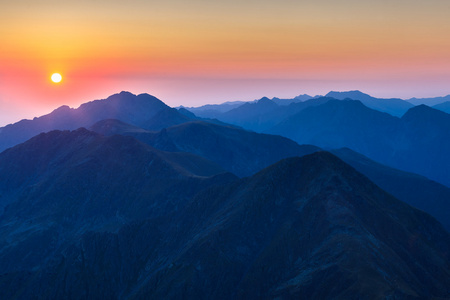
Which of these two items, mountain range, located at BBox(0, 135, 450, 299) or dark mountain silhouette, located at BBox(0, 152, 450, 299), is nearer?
dark mountain silhouette, located at BBox(0, 152, 450, 299)

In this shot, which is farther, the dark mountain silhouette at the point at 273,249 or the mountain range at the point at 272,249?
the mountain range at the point at 272,249

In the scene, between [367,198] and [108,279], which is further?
[108,279]

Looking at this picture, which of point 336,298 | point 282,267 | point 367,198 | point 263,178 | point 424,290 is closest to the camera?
point 336,298

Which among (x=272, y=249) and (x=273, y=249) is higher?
(x=273, y=249)

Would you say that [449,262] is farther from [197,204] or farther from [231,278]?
[197,204]

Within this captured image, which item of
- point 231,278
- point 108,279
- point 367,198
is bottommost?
point 108,279

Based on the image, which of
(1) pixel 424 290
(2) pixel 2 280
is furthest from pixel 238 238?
(2) pixel 2 280

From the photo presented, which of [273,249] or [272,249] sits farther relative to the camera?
[272,249]

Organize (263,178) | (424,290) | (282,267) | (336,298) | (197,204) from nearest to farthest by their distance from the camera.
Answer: (336,298), (424,290), (282,267), (263,178), (197,204)
